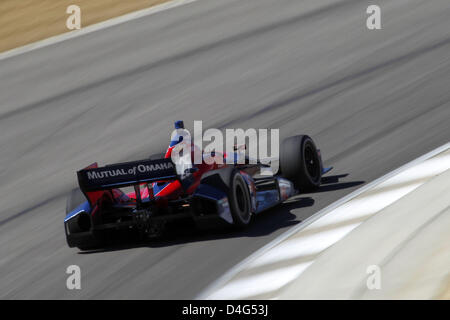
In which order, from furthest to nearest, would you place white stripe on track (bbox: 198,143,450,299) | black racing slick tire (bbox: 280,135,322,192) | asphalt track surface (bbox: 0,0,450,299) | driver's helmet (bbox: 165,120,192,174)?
1. black racing slick tire (bbox: 280,135,322,192)
2. driver's helmet (bbox: 165,120,192,174)
3. asphalt track surface (bbox: 0,0,450,299)
4. white stripe on track (bbox: 198,143,450,299)

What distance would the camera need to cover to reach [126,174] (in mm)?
7914

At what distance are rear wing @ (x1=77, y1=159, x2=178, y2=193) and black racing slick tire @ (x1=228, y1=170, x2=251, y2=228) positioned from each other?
0.58m

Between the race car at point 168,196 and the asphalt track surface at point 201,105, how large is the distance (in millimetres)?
186

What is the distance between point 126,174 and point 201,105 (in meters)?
6.75

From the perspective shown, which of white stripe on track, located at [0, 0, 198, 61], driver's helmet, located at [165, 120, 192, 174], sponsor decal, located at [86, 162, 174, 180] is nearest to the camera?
sponsor decal, located at [86, 162, 174, 180]

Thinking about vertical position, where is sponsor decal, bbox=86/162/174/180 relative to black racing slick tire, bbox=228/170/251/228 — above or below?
above

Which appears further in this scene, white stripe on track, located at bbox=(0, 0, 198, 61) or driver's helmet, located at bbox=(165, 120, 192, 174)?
white stripe on track, located at bbox=(0, 0, 198, 61)

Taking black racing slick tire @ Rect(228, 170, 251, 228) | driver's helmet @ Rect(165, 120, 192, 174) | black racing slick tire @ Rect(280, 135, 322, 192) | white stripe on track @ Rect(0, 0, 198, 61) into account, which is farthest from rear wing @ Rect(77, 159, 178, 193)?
white stripe on track @ Rect(0, 0, 198, 61)

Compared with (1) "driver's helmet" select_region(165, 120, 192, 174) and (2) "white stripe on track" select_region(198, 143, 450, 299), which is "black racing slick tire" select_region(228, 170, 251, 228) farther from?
(1) "driver's helmet" select_region(165, 120, 192, 174)

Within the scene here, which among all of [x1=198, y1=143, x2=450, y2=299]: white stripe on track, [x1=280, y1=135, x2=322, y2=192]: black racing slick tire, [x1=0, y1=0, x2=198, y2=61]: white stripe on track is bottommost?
[x1=198, y1=143, x2=450, y2=299]: white stripe on track

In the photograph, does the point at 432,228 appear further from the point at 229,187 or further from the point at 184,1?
the point at 184,1

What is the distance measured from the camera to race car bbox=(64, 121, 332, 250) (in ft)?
25.2

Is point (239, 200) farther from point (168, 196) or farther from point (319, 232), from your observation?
point (319, 232)

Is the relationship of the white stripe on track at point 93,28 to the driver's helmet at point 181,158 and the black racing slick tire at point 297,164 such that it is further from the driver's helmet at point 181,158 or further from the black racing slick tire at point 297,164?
the driver's helmet at point 181,158
